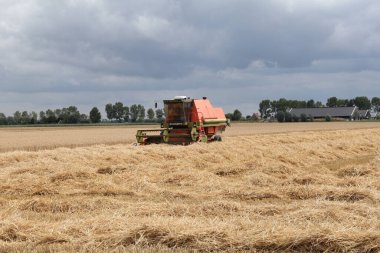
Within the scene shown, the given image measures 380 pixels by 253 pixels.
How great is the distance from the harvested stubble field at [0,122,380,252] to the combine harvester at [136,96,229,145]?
395 cm

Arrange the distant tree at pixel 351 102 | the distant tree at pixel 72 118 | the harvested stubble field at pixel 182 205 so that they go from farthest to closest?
the distant tree at pixel 351 102, the distant tree at pixel 72 118, the harvested stubble field at pixel 182 205

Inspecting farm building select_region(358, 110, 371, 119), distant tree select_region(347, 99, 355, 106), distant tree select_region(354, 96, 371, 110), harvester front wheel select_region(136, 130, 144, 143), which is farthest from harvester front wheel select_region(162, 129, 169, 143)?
distant tree select_region(354, 96, 371, 110)

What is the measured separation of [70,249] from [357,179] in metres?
6.87

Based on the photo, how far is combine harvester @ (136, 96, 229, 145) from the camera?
20.2m

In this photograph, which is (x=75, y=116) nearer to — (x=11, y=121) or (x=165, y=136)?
(x=11, y=121)

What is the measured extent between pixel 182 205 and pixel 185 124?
1306 cm

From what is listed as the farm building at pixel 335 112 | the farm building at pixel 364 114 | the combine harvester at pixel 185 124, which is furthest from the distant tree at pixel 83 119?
the combine harvester at pixel 185 124

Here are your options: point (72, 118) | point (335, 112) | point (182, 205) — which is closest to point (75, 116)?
point (72, 118)

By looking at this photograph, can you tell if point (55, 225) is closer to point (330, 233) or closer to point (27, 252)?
point (27, 252)

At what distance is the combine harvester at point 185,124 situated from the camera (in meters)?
20.2

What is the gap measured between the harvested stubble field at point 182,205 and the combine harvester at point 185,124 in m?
3.95

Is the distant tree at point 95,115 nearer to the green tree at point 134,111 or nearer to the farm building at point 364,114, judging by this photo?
the green tree at point 134,111

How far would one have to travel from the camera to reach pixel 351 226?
A: 230 inches

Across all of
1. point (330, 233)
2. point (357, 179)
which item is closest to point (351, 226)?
point (330, 233)
